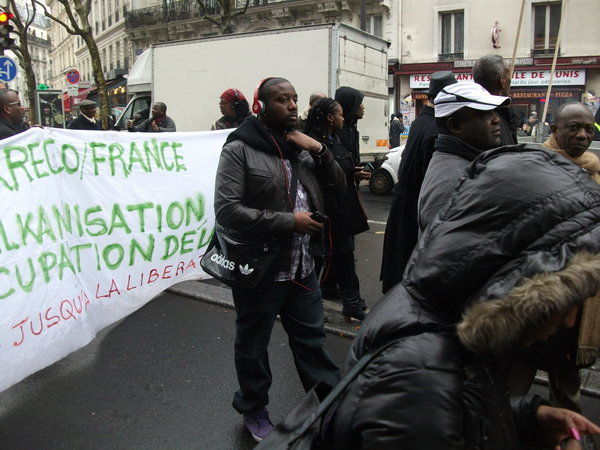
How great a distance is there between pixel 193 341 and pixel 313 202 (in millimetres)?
1929

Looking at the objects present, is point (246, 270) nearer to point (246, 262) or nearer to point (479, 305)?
point (246, 262)

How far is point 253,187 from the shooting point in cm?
281

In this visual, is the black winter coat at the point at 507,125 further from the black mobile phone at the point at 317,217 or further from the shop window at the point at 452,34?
the shop window at the point at 452,34

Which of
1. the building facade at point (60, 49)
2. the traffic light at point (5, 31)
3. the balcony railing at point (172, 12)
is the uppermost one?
the building facade at point (60, 49)

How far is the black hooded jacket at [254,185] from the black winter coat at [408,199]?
0.82m

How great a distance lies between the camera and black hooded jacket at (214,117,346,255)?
2.73 metres

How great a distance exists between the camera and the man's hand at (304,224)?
2748 mm

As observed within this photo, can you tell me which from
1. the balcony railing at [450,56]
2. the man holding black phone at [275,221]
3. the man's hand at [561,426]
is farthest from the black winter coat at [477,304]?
the balcony railing at [450,56]

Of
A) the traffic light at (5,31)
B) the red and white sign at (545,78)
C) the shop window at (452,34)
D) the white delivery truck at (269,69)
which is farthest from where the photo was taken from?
the shop window at (452,34)

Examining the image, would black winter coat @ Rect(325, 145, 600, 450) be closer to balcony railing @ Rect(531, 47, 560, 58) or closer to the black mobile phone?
the black mobile phone

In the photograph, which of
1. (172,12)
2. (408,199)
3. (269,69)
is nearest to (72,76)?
(269,69)

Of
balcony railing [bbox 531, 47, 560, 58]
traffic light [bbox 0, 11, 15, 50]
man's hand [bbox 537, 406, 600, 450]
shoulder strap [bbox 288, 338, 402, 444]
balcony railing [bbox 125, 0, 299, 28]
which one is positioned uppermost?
balcony railing [bbox 125, 0, 299, 28]

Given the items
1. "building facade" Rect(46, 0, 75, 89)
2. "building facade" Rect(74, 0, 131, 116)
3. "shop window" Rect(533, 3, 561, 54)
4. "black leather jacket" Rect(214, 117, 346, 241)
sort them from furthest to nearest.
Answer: "building facade" Rect(46, 0, 75, 89) → "building facade" Rect(74, 0, 131, 116) → "shop window" Rect(533, 3, 561, 54) → "black leather jacket" Rect(214, 117, 346, 241)

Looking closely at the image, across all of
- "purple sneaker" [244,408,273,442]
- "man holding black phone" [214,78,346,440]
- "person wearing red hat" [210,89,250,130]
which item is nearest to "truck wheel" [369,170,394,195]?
"person wearing red hat" [210,89,250,130]
